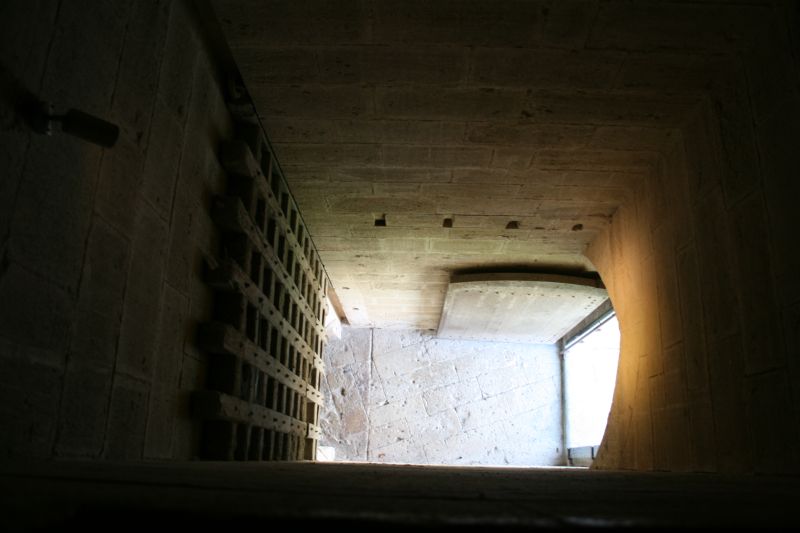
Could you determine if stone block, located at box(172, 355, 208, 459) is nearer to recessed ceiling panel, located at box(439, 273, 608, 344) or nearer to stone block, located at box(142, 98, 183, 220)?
stone block, located at box(142, 98, 183, 220)

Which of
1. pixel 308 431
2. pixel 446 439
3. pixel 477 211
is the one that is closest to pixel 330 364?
pixel 446 439

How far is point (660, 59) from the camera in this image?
4.06m

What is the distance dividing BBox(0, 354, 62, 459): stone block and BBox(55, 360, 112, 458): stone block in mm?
65

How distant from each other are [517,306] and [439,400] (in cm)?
352

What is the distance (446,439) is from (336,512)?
37.7ft

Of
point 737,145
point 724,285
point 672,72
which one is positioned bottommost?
point 724,285

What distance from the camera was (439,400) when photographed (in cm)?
1235

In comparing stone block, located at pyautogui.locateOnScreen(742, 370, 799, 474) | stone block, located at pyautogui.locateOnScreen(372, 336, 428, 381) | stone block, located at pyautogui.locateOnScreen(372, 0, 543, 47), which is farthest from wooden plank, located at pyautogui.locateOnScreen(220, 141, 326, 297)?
stone block, located at pyautogui.locateOnScreen(372, 336, 428, 381)

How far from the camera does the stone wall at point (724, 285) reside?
347 centimetres

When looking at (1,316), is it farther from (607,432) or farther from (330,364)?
(330,364)

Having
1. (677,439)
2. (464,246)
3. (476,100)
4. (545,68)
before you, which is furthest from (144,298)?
(464,246)

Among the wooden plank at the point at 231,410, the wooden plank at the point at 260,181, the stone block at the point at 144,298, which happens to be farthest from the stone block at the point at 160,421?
the wooden plank at the point at 260,181

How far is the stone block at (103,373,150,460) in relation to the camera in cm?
294

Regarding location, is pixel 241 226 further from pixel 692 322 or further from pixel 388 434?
pixel 388 434
